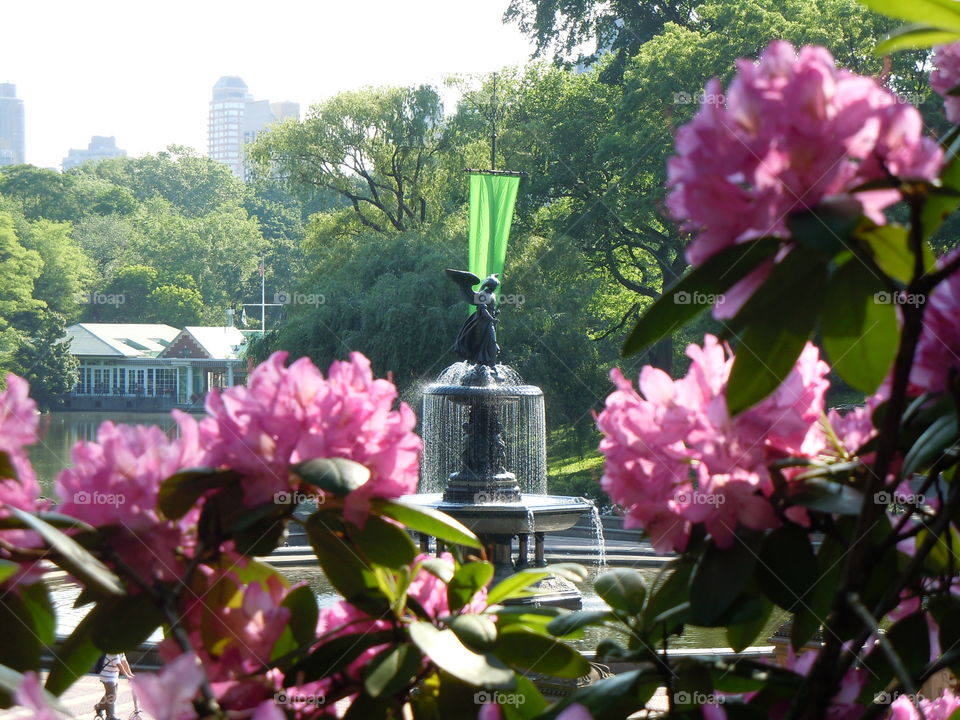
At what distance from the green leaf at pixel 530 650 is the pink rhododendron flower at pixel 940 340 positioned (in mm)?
460

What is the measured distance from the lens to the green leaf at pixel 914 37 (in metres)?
1.08

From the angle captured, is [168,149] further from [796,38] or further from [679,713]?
[679,713]

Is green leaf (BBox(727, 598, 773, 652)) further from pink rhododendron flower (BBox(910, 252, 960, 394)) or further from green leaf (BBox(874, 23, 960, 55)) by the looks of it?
green leaf (BBox(874, 23, 960, 55))

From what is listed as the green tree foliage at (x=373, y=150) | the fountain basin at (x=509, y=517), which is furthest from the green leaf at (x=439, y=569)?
the green tree foliage at (x=373, y=150)

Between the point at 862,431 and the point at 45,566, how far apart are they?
85 centimetres

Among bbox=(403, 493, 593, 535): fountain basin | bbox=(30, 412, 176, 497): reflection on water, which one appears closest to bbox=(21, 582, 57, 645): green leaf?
bbox=(403, 493, 593, 535): fountain basin

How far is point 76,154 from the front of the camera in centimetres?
19650

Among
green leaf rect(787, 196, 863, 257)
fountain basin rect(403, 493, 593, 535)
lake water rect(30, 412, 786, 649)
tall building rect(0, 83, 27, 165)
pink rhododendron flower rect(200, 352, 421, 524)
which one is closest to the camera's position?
green leaf rect(787, 196, 863, 257)

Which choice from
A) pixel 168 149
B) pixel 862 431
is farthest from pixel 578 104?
pixel 168 149

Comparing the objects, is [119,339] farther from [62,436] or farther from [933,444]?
[933,444]

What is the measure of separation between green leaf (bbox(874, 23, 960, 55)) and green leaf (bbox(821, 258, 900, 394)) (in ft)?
0.75

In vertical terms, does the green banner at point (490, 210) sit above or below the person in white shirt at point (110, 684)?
above

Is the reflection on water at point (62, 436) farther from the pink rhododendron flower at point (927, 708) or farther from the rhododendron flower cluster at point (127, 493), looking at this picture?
the rhododendron flower cluster at point (127, 493)

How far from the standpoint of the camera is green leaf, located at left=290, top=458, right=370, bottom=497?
3.59ft
